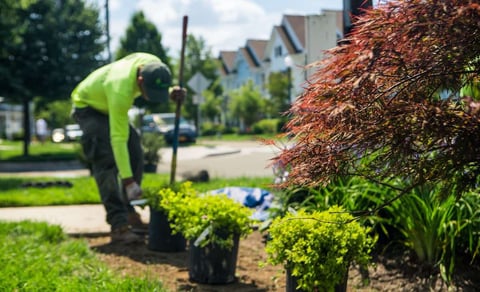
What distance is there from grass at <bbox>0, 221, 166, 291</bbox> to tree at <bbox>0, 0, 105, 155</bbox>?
1595cm

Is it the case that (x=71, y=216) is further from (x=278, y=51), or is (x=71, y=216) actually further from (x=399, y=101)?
(x=278, y=51)

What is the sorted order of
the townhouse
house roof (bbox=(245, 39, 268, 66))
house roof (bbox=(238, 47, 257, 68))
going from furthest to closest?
house roof (bbox=(238, 47, 257, 68))
house roof (bbox=(245, 39, 268, 66))
the townhouse

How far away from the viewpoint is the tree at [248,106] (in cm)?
4809

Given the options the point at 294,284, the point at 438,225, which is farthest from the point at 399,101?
the point at 438,225

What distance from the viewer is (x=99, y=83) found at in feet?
19.5

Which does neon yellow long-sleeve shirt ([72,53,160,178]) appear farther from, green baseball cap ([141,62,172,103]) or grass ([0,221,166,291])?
grass ([0,221,166,291])

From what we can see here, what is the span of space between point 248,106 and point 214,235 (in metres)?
44.1

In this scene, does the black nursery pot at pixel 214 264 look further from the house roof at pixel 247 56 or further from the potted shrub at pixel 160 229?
the house roof at pixel 247 56

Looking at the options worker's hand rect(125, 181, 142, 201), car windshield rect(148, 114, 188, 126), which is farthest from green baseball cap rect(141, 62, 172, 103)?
car windshield rect(148, 114, 188, 126)

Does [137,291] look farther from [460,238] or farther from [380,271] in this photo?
[460,238]

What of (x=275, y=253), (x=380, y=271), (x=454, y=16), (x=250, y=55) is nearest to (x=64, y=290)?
(x=275, y=253)

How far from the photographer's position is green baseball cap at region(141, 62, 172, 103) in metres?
5.63

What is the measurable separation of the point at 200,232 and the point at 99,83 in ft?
7.05

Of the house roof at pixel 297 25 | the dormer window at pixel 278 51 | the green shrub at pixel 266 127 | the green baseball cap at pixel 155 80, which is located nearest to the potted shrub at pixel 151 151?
the green baseball cap at pixel 155 80
